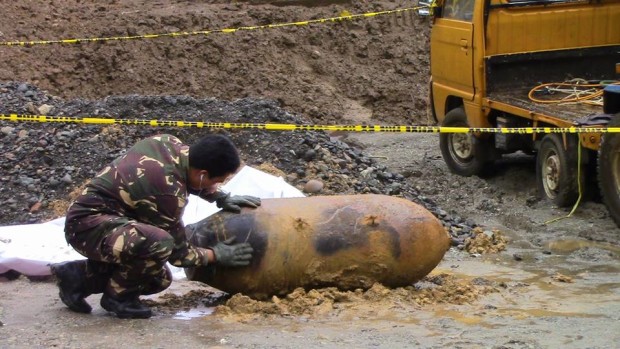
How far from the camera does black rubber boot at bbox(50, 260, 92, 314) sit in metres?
6.40

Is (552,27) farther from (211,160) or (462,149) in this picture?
(211,160)

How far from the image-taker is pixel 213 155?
5.98 meters

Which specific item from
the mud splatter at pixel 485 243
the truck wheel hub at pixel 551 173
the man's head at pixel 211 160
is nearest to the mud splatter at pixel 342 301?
the man's head at pixel 211 160

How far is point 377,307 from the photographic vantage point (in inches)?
252

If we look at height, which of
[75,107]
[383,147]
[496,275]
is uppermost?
[75,107]

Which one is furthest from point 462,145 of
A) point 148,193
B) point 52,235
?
point 148,193

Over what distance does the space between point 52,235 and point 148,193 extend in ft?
6.93

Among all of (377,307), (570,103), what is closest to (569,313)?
(377,307)

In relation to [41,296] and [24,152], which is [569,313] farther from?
[24,152]

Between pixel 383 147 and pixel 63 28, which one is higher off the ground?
pixel 63 28

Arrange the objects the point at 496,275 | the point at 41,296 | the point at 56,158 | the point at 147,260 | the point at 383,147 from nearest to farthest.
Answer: the point at 147,260, the point at 41,296, the point at 496,275, the point at 56,158, the point at 383,147

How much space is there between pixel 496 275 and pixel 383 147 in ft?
22.8

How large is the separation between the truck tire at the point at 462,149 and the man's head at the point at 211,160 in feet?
19.0

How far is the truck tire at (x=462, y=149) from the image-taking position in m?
11.5
